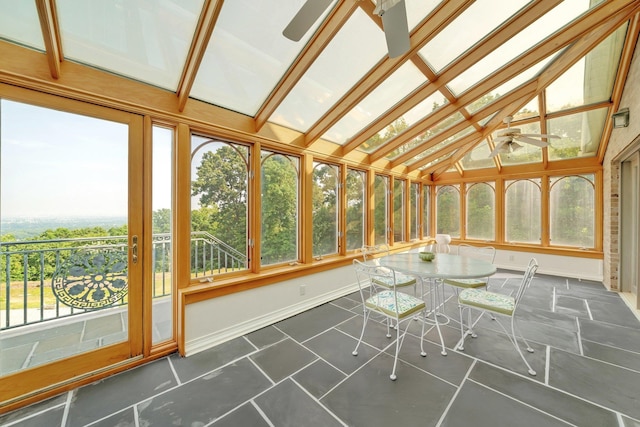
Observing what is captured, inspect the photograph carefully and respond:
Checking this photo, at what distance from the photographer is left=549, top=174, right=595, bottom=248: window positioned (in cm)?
483

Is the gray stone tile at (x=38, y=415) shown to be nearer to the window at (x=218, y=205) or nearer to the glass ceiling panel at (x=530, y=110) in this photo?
the window at (x=218, y=205)

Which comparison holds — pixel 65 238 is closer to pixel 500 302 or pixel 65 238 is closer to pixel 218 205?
pixel 218 205

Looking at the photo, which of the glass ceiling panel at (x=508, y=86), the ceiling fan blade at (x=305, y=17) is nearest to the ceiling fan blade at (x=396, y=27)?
the ceiling fan blade at (x=305, y=17)

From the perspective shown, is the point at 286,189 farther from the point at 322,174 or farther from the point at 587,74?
the point at 587,74

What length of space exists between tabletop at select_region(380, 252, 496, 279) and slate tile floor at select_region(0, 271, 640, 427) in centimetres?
72

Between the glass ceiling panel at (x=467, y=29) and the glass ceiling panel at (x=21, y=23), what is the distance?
301 cm

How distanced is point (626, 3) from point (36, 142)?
16.2 ft

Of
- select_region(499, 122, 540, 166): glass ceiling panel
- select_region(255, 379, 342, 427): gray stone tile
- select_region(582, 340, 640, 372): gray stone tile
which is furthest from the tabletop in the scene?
select_region(499, 122, 540, 166): glass ceiling panel

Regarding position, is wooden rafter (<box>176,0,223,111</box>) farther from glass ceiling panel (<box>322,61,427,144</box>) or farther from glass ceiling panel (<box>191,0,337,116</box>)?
glass ceiling panel (<box>322,61,427,144</box>)

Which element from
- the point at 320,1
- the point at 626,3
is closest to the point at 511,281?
the point at 626,3

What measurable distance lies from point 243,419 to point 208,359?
826mm

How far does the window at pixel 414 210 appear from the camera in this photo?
19.9 ft

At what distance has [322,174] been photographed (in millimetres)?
3828


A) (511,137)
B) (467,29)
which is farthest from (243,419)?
(511,137)
